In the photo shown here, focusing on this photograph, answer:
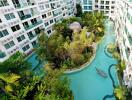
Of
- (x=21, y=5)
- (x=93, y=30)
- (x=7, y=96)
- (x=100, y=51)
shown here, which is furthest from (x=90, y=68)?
(x=21, y=5)

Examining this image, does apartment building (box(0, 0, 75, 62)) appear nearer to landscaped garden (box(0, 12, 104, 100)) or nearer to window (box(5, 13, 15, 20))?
window (box(5, 13, 15, 20))

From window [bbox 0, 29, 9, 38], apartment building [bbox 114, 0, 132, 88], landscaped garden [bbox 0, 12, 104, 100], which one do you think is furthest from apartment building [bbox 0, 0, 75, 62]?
apartment building [bbox 114, 0, 132, 88]

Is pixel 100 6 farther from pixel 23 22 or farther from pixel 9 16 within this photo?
pixel 9 16

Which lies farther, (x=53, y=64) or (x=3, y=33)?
(x=53, y=64)

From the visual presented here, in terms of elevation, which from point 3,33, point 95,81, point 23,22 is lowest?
point 95,81

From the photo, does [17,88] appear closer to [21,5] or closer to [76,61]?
[76,61]

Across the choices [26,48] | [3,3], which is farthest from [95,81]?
[3,3]
